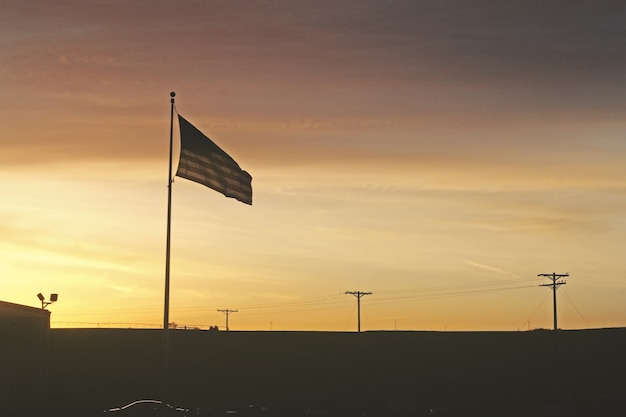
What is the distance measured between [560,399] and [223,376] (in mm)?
30880

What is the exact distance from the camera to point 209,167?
3972cm

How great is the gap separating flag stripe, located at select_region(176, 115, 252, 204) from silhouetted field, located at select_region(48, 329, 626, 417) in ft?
159

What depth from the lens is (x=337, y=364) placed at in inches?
3890

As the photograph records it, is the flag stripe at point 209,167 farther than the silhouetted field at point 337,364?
No

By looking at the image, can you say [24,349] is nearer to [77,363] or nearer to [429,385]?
[77,363]

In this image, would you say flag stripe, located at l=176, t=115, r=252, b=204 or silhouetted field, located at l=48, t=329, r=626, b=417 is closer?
flag stripe, located at l=176, t=115, r=252, b=204

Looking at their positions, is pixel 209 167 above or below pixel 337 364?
above

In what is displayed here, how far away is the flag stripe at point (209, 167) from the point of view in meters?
39.2

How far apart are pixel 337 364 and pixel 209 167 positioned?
6143cm

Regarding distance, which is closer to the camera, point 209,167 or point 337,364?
point 209,167

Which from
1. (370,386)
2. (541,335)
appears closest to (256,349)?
(370,386)

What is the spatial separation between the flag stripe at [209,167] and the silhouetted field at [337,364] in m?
48.5

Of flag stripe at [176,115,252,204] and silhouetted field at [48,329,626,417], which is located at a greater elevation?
flag stripe at [176,115,252,204]

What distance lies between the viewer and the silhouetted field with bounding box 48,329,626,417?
9088 centimetres
